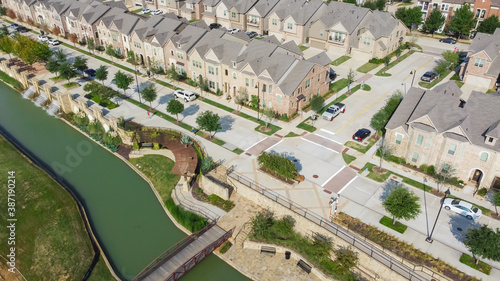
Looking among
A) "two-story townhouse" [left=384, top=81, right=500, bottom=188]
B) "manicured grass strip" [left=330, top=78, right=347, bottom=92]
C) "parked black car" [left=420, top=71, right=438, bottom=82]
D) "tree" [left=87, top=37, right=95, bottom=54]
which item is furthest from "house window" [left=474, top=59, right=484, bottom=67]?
"tree" [left=87, top=37, right=95, bottom=54]

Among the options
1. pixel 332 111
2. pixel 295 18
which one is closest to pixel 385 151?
pixel 332 111

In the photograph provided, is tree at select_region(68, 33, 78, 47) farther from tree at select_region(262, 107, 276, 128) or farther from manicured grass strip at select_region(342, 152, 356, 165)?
manicured grass strip at select_region(342, 152, 356, 165)

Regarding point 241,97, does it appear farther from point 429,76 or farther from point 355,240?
point 429,76

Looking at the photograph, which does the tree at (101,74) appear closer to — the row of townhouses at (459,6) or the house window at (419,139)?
the house window at (419,139)

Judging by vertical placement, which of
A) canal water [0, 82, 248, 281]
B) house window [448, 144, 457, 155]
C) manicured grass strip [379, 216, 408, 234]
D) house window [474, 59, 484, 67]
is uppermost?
house window [474, 59, 484, 67]

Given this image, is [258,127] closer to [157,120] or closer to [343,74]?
[157,120]

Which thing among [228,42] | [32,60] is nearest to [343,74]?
[228,42]
